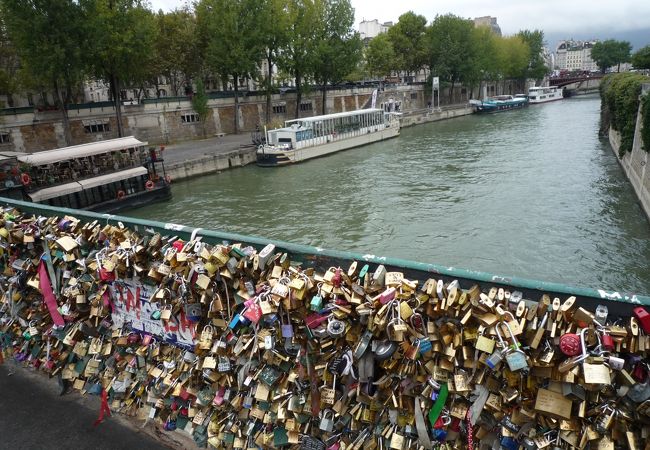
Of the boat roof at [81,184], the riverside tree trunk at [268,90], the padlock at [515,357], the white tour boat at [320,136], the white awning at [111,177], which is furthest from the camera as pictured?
the riverside tree trunk at [268,90]

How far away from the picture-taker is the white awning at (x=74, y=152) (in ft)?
56.3

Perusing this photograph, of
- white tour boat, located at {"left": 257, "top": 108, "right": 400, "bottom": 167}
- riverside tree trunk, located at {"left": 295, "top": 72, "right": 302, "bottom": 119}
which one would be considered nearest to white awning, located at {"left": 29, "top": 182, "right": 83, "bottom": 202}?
white tour boat, located at {"left": 257, "top": 108, "right": 400, "bottom": 167}

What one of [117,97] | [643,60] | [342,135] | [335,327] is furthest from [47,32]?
[643,60]

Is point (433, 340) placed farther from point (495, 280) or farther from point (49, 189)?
point (49, 189)

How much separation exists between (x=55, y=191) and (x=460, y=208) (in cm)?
1456

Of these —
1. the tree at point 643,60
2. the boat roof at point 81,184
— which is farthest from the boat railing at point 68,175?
the tree at point 643,60

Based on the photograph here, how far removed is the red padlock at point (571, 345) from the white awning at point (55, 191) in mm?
17920

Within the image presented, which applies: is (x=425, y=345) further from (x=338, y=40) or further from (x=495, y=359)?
(x=338, y=40)

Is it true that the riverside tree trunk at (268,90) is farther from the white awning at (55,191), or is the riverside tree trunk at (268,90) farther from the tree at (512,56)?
the tree at (512,56)

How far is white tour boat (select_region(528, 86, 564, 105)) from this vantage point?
67.1m

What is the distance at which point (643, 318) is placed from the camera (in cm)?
207

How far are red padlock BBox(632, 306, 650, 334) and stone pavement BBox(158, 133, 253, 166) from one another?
2490 cm

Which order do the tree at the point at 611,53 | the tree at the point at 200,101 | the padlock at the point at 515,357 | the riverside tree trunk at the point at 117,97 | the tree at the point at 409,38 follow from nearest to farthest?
the padlock at the point at 515,357 → the riverside tree trunk at the point at 117,97 → the tree at the point at 200,101 → the tree at the point at 409,38 → the tree at the point at 611,53

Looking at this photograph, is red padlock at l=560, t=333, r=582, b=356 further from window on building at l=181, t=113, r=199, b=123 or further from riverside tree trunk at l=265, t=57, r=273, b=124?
riverside tree trunk at l=265, t=57, r=273, b=124
